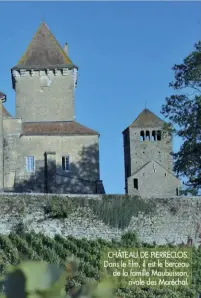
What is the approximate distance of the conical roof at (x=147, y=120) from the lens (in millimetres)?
55969

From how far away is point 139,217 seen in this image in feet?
75.8

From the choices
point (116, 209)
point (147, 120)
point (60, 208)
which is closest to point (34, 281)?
point (60, 208)

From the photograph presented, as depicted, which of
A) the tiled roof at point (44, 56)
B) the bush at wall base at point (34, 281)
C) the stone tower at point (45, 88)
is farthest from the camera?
the tiled roof at point (44, 56)

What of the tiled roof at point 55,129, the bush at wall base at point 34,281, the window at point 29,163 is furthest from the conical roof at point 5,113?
the bush at wall base at point 34,281

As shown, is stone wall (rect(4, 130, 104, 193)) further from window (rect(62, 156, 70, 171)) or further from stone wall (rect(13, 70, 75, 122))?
stone wall (rect(13, 70, 75, 122))

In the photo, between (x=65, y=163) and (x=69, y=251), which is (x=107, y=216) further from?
(x=65, y=163)

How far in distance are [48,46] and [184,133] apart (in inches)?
643

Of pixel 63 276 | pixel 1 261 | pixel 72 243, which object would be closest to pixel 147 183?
pixel 72 243

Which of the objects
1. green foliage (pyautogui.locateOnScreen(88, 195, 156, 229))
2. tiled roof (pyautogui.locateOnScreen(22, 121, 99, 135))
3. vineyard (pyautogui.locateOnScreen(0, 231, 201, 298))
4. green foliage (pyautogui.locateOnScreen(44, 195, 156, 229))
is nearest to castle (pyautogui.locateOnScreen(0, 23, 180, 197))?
tiled roof (pyautogui.locateOnScreen(22, 121, 99, 135))

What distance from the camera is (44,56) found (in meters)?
37.6

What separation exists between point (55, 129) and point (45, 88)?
3.96 metres

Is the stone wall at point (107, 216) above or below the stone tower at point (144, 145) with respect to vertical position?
below

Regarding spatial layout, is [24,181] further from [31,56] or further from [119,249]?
[119,249]

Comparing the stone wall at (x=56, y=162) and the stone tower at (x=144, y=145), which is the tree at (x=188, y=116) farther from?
the stone tower at (x=144, y=145)
